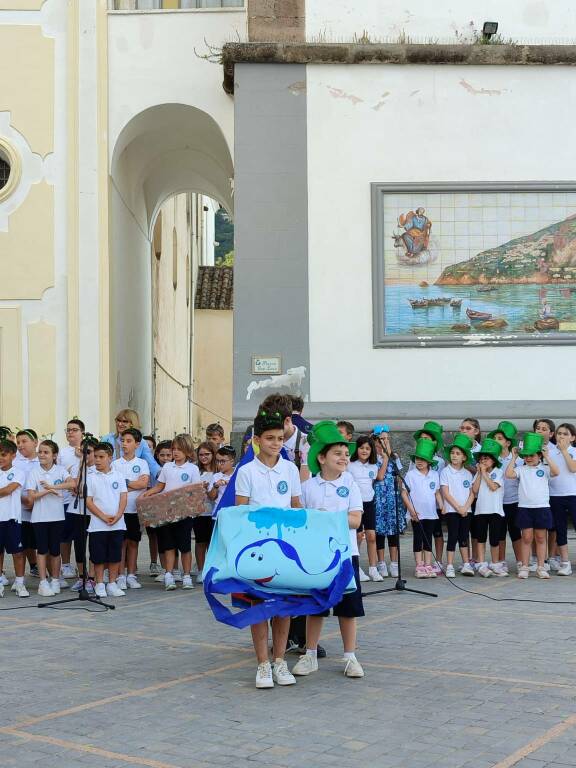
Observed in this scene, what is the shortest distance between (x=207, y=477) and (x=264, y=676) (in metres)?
5.31

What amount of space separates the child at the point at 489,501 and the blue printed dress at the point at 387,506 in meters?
0.79

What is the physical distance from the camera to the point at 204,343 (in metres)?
37.2

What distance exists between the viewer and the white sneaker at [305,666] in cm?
662

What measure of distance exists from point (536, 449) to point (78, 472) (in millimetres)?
4659

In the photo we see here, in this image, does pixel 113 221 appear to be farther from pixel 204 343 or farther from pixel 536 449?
pixel 204 343

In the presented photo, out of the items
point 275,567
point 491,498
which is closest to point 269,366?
point 491,498

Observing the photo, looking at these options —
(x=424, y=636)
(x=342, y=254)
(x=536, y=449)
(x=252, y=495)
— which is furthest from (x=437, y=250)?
(x=252, y=495)

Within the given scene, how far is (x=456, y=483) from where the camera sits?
11242 mm

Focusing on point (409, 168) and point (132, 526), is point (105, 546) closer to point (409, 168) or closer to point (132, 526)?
point (132, 526)

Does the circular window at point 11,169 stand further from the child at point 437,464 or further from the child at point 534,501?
the child at point 534,501

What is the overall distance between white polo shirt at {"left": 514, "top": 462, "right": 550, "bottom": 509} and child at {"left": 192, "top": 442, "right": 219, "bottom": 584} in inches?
117

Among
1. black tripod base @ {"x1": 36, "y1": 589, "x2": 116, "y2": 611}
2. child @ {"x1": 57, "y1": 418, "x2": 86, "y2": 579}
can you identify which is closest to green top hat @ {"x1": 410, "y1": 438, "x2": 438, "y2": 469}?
child @ {"x1": 57, "y1": 418, "x2": 86, "y2": 579}

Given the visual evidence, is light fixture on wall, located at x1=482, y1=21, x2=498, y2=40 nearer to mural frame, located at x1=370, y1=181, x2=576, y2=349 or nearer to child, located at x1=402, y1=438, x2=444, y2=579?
mural frame, located at x1=370, y1=181, x2=576, y2=349

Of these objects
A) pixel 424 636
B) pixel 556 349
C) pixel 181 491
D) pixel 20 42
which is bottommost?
pixel 424 636
